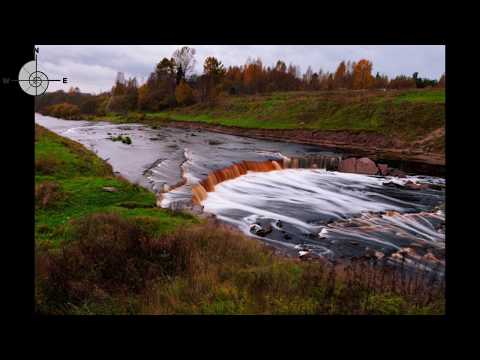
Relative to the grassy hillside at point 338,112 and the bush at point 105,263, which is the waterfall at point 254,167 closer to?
the bush at point 105,263

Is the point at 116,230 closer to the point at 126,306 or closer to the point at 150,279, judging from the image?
the point at 150,279

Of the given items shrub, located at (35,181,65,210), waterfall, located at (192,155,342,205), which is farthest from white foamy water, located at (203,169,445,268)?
shrub, located at (35,181,65,210)

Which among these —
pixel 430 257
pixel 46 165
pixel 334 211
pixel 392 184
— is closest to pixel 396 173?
pixel 392 184

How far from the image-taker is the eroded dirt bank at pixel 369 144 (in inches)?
1021

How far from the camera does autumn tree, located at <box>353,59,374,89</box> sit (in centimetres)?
6744

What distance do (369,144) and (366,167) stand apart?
1263cm

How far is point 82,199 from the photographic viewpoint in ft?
35.6

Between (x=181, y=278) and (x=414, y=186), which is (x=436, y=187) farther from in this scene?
(x=181, y=278)

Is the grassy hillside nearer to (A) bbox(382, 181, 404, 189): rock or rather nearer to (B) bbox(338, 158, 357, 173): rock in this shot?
(B) bbox(338, 158, 357, 173): rock

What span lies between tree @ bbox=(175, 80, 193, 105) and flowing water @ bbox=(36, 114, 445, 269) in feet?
143

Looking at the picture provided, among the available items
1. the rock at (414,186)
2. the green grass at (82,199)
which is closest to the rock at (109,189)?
the green grass at (82,199)

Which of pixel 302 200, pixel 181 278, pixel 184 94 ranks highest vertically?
pixel 184 94

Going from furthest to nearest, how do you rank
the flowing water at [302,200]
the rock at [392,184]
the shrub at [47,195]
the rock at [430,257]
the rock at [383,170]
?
the rock at [383,170] → the rock at [392,184] → the flowing water at [302,200] → the shrub at [47,195] → the rock at [430,257]

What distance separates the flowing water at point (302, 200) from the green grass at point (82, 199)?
1.41m
